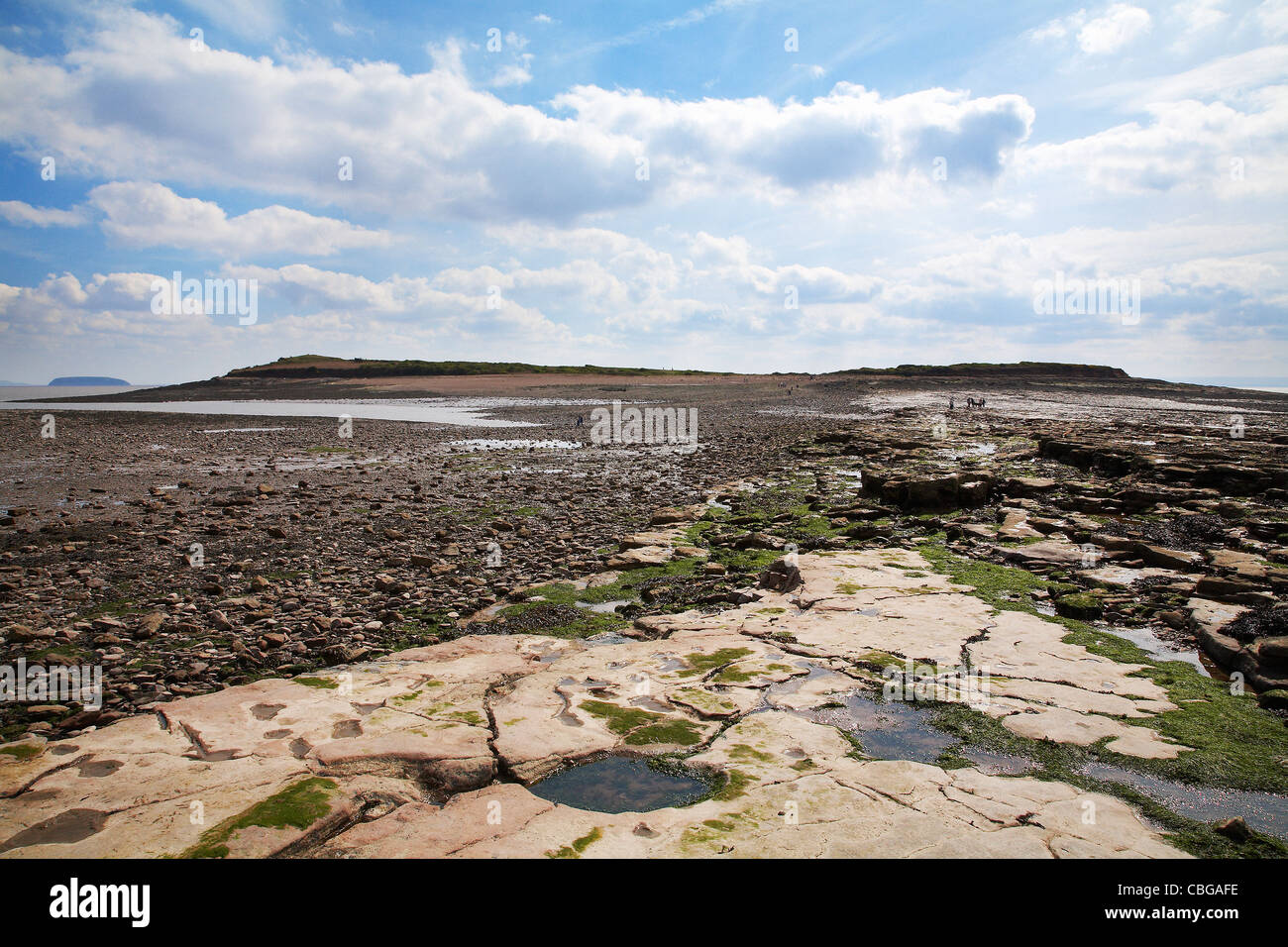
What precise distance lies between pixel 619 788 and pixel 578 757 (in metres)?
0.52

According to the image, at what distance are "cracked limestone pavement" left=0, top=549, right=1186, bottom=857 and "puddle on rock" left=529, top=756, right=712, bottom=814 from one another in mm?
134

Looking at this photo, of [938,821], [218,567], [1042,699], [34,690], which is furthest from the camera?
[218,567]

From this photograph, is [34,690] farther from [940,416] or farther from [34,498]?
[940,416]

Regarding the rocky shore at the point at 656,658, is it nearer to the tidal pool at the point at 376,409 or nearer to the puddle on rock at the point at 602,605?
the puddle on rock at the point at 602,605

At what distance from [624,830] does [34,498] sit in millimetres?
18913

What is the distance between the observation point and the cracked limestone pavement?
3979 mm

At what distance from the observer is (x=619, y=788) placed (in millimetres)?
4816

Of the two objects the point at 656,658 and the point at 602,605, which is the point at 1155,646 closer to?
the point at 656,658

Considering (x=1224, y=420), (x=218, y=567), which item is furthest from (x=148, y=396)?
(x=1224, y=420)

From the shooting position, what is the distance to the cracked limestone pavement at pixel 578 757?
3979 mm

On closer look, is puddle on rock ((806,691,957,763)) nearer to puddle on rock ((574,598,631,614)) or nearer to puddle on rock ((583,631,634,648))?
puddle on rock ((583,631,634,648))

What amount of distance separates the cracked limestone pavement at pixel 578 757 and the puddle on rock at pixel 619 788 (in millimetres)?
134

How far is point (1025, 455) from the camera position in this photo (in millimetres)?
20266

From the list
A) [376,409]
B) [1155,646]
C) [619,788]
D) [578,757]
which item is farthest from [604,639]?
[376,409]
